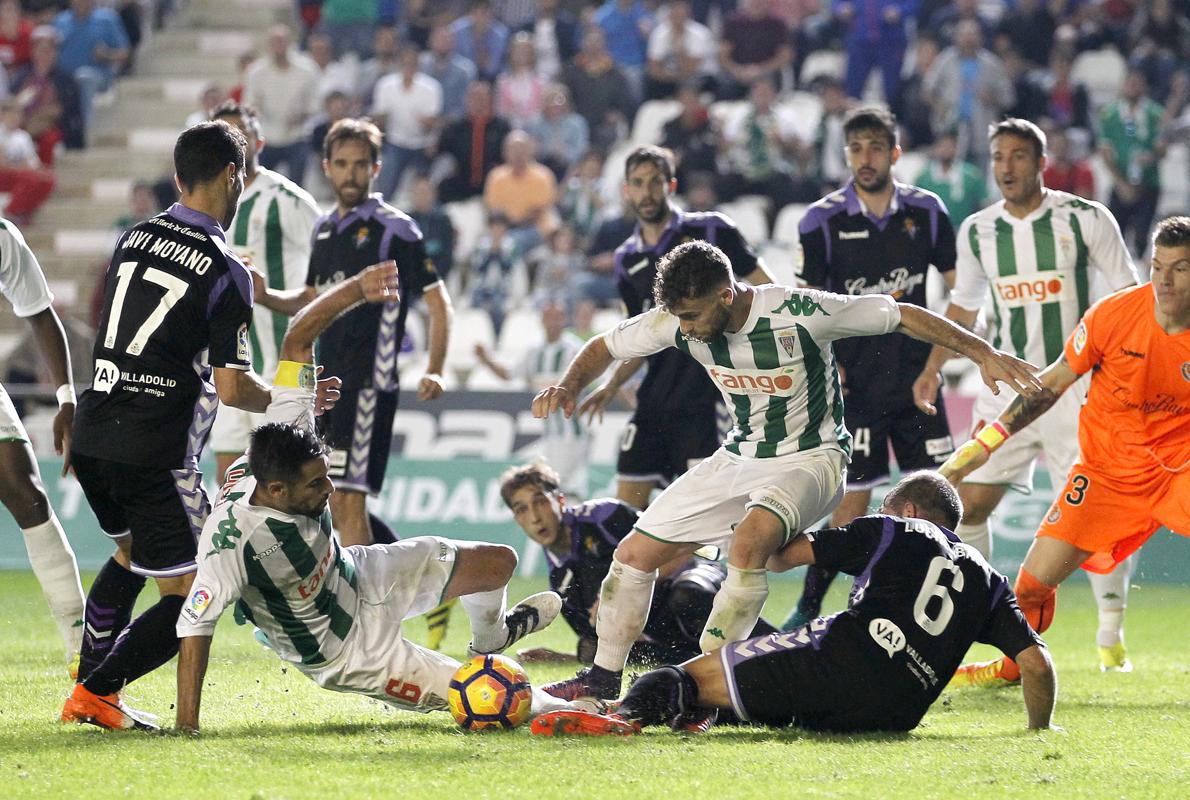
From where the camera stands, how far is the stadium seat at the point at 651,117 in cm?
1853

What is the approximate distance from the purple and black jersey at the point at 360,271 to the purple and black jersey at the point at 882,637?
338 cm

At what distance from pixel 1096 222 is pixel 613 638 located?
3.84m

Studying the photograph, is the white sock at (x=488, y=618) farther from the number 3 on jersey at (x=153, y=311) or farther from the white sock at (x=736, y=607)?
the number 3 on jersey at (x=153, y=311)

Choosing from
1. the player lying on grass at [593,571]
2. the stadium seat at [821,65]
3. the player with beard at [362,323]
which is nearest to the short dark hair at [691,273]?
the player lying on grass at [593,571]

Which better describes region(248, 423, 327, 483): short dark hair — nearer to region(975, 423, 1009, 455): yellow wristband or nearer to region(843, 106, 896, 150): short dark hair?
region(975, 423, 1009, 455): yellow wristband

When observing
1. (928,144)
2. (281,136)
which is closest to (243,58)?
(281,136)

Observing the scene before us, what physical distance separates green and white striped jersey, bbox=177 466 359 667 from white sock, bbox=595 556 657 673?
3.54 ft

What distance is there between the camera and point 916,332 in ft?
20.9

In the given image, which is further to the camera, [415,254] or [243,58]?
[243,58]

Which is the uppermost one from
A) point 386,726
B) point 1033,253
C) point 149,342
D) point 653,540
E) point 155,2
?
point 155,2

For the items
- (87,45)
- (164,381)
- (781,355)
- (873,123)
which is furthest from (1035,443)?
(87,45)

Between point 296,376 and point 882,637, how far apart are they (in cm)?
Answer: 251

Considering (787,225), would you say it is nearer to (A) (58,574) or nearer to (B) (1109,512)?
(B) (1109,512)

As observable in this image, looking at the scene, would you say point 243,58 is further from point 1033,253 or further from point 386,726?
point 386,726
